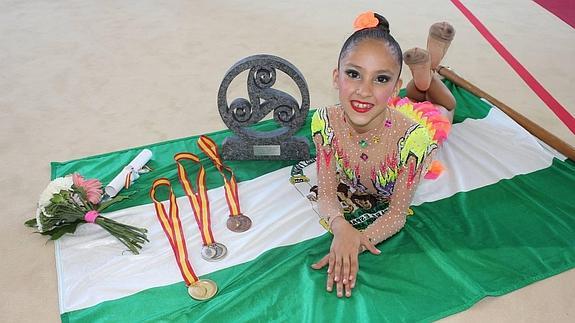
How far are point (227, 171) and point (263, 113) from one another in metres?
0.29

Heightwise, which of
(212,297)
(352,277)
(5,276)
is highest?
(352,277)

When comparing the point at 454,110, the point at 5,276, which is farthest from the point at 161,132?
the point at 454,110

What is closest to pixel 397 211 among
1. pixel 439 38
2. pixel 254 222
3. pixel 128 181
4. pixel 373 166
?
pixel 373 166

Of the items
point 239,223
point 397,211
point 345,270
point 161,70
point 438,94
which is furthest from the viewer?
point 161,70

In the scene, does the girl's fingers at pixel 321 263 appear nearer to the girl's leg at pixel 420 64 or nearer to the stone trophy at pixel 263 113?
the stone trophy at pixel 263 113

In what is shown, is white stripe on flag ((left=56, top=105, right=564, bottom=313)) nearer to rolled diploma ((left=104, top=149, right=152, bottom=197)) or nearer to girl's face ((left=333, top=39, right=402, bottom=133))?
rolled diploma ((left=104, top=149, right=152, bottom=197))

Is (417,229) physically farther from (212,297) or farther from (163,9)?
(163,9)

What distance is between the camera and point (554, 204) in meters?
1.98

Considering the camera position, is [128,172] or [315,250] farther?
[128,172]

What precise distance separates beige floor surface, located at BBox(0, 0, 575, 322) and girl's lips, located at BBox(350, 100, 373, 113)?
2.25ft

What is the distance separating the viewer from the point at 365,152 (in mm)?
1765

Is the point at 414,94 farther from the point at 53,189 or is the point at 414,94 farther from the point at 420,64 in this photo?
the point at 53,189

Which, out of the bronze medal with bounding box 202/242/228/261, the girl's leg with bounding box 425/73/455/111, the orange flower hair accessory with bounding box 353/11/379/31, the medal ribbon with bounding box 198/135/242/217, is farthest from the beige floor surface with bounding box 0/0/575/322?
the orange flower hair accessory with bounding box 353/11/379/31

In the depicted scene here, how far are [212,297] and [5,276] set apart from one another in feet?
2.40
